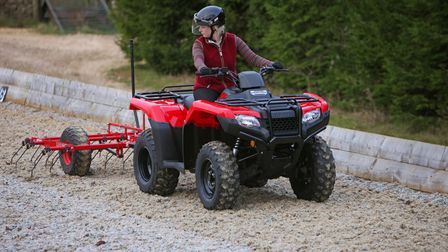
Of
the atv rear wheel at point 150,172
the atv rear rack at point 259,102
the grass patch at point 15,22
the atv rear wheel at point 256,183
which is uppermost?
the grass patch at point 15,22

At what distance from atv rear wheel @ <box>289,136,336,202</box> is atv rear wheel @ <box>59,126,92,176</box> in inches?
107

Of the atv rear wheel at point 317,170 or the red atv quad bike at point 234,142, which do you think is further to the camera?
the atv rear wheel at point 317,170

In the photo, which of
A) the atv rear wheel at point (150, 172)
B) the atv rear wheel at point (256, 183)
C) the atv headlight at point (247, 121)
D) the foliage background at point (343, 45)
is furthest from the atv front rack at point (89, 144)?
the foliage background at point (343, 45)

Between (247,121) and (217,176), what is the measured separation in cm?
62

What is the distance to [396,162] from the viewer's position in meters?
10.8

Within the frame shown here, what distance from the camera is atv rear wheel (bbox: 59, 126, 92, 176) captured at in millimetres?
10672

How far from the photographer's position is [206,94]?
928 cm

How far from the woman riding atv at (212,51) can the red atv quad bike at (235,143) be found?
0.61ft

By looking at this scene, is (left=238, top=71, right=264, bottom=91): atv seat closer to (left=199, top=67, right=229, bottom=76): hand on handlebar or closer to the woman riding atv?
(left=199, top=67, right=229, bottom=76): hand on handlebar

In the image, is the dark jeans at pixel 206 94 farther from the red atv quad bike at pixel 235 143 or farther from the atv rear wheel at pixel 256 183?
the atv rear wheel at pixel 256 183

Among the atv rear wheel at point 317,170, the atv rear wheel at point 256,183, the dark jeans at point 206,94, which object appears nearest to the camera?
the atv rear wheel at point 317,170

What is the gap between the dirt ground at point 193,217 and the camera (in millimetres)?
7727

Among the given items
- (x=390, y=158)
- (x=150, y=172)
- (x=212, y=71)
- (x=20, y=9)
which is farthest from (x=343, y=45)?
(x=20, y=9)

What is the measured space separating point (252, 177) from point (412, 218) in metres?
→ 1.65
